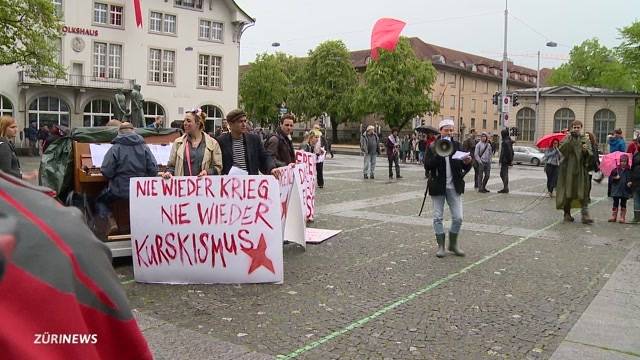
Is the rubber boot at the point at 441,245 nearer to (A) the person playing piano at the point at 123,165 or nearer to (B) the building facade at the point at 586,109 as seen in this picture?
(A) the person playing piano at the point at 123,165

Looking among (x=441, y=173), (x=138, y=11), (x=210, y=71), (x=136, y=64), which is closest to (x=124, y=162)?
(x=441, y=173)

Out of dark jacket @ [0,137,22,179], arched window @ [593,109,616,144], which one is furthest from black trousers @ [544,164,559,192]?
arched window @ [593,109,616,144]

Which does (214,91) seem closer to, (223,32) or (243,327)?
(223,32)

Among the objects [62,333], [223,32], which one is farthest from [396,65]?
[62,333]

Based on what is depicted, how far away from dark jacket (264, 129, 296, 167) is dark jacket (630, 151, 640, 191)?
6479 millimetres

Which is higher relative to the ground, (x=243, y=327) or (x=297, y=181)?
(x=297, y=181)

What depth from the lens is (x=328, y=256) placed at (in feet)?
24.8

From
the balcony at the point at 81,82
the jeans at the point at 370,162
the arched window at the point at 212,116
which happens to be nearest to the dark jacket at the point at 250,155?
the jeans at the point at 370,162

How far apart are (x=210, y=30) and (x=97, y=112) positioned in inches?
462

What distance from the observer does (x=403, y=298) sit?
5.71 metres

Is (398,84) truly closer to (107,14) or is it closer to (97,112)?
(107,14)

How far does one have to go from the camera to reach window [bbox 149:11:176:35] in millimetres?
46719

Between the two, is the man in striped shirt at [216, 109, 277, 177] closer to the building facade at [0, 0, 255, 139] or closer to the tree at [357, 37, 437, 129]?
the building facade at [0, 0, 255, 139]

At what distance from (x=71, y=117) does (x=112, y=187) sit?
39.5 meters
